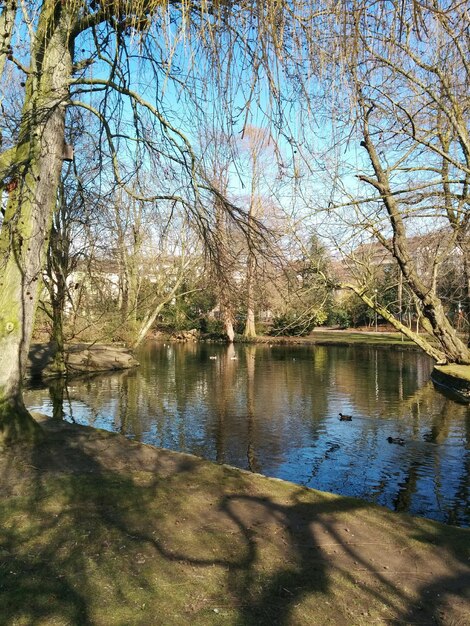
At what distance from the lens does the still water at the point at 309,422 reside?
6895mm

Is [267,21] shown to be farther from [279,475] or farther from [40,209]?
[279,475]

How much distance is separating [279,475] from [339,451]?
1.74m

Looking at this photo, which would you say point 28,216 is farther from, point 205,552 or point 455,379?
point 455,379

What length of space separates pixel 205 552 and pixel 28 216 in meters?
3.78

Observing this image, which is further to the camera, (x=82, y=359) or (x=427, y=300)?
(x=82, y=359)

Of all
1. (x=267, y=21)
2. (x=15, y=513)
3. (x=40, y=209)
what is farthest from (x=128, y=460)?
(x=267, y=21)

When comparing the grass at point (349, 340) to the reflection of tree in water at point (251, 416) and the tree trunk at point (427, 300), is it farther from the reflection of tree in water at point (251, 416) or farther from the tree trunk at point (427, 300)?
the tree trunk at point (427, 300)

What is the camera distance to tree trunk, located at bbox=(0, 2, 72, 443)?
5.21m

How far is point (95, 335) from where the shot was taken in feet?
65.2

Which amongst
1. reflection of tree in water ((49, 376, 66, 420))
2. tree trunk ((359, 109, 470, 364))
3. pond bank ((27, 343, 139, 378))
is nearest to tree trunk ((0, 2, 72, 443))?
reflection of tree in water ((49, 376, 66, 420))

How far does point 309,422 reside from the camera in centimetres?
1045

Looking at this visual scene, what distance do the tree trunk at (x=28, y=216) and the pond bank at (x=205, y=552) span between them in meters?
0.84

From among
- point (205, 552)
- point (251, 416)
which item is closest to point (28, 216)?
point (205, 552)

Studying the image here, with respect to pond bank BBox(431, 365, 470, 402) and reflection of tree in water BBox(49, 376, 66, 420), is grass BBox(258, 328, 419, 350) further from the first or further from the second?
reflection of tree in water BBox(49, 376, 66, 420)
